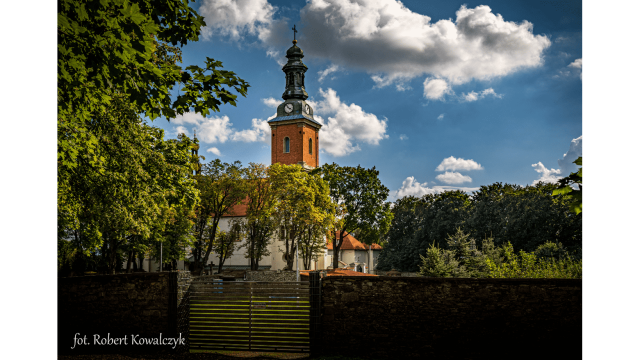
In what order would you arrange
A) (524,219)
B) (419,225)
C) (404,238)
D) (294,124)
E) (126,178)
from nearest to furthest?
(126,178), (524,219), (419,225), (404,238), (294,124)

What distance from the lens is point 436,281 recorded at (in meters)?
10.6

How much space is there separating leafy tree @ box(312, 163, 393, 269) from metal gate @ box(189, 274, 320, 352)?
108 feet

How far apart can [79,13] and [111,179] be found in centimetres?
840

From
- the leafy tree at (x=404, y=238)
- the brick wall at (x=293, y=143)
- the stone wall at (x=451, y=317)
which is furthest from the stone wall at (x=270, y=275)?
the brick wall at (x=293, y=143)

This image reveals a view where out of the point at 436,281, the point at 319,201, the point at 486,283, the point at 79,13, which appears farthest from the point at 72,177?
the point at 319,201

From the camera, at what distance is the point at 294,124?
69562 millimetres

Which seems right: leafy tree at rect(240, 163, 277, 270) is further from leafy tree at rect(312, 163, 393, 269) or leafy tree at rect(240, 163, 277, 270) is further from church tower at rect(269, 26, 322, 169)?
church tower at rect(269, 26, 322, 169)

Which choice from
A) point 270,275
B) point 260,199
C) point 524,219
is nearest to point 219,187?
point 260,199

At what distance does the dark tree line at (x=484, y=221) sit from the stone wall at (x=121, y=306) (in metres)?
20.2

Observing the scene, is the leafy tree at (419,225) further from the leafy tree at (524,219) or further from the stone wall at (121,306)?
the stone wall at (121,306)

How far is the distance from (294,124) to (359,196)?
28097 millimetres

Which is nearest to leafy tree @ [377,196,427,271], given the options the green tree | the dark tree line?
the dark tree line

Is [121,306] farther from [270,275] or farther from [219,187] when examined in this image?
[219,187]

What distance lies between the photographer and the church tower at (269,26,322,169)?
6900cm
